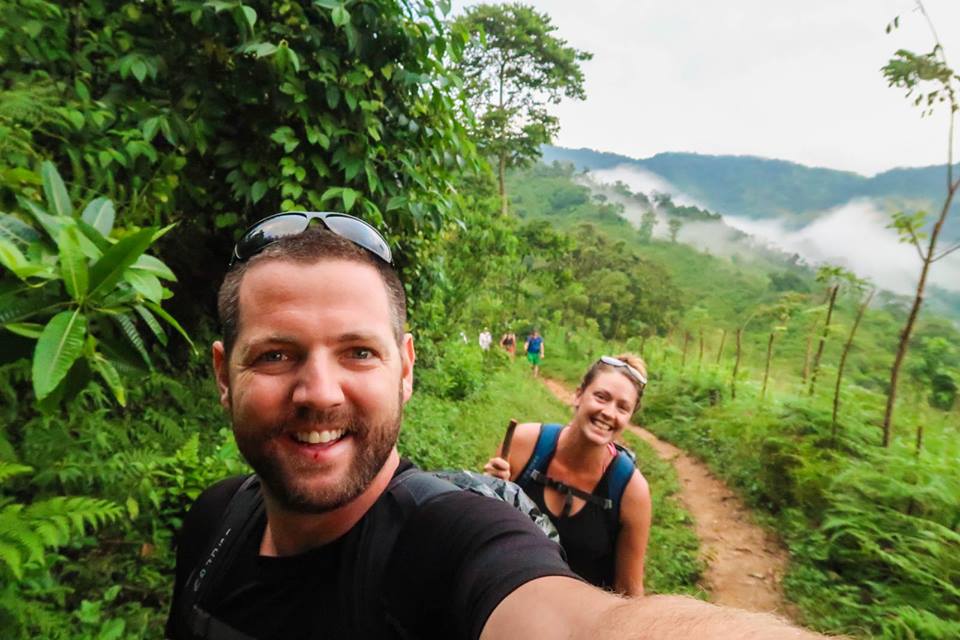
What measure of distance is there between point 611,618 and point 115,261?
4.80 ft

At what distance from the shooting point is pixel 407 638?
3.54 ft

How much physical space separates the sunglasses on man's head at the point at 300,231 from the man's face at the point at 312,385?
131mm

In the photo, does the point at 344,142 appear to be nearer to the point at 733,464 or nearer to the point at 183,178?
the point at 183,178

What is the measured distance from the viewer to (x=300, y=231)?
146 centimetres

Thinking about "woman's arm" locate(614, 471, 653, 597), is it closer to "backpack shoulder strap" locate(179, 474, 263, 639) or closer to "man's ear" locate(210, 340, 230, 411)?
"backpack shoulder strap" locate(179, 474, 263, 639)

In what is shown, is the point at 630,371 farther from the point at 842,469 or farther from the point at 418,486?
the point at 842,469

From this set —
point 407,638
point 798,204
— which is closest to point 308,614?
point 407,638

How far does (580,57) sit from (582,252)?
32.6 feet

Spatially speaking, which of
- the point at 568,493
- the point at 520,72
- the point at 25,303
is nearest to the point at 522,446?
the point at 568,493

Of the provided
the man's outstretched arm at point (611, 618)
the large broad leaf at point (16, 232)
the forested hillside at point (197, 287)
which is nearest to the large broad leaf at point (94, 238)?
the forested hillside at point (197, 287)

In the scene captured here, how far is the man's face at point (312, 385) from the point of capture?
49.1 inches

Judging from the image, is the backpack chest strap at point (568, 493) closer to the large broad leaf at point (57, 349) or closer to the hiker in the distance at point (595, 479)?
the hiker in the distance at point (595, 479)

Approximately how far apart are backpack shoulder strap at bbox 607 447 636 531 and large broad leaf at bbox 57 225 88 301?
7.51ft

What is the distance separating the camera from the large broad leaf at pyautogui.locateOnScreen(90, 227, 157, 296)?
1.37 metres
